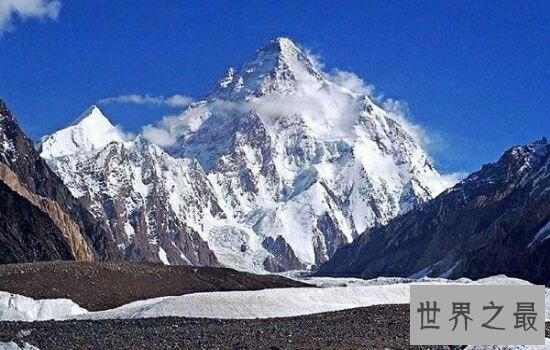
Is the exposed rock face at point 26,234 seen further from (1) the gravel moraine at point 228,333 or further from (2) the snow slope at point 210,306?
(1) the gravel moraine at point 228,333

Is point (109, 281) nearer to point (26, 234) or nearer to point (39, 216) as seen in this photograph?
point (26, 234)

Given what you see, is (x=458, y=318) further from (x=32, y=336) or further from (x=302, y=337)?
(x=32, y=336)

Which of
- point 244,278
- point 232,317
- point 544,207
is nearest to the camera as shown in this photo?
point 232,317

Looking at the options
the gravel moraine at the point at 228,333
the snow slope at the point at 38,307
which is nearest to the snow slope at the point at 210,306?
the snow slope at the point at 38,307

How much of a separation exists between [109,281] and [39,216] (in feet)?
201

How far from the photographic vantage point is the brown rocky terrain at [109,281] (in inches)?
2373

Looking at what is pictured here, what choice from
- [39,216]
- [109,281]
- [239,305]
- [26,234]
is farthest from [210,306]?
[39,216]

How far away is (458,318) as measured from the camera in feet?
78.8

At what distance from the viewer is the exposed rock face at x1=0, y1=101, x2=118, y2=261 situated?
11706 cm

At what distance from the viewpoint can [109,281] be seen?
66.0 metres

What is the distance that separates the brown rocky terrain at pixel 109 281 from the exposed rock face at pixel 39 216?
38.9 m

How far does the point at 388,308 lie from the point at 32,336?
20.6 meters

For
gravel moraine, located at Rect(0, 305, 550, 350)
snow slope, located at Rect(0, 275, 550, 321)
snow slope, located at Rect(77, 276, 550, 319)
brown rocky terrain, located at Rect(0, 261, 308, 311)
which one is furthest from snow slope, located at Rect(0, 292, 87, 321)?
gravel moraine, located at Rect(0, 305, 550, 350)

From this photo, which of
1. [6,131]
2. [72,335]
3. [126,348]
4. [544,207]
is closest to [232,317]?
[72,335]
